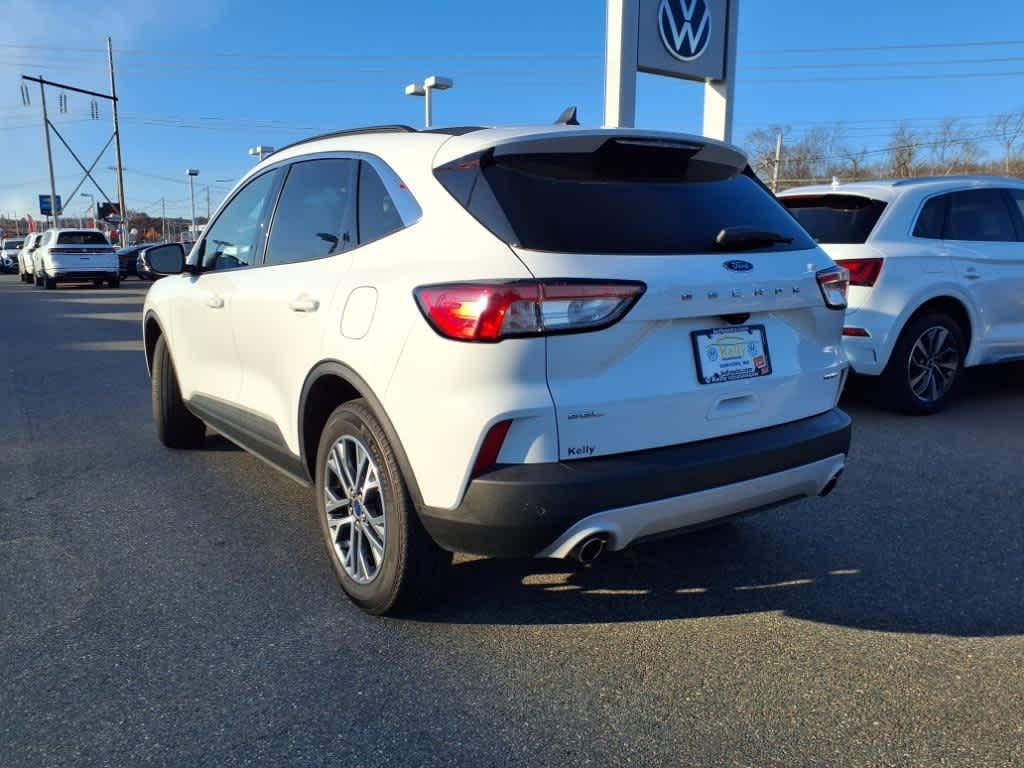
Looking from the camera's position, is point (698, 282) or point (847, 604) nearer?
point (698, 282)

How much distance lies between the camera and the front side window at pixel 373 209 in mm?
3000

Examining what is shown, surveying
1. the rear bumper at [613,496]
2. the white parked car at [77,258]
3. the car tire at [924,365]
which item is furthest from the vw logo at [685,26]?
the white parked car at [77,258]

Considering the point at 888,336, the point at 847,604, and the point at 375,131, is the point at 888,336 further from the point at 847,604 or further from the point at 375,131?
the point at 375,131

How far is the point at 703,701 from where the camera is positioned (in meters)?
2.54

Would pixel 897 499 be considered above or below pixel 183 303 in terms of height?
below

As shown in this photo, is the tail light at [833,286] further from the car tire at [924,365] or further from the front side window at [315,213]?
the car tire at [924,365]

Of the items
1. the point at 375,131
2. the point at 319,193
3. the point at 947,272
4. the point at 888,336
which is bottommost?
the point at 888,336

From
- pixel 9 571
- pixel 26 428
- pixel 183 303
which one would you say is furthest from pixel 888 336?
pixel 26 428

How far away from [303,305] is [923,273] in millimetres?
4626

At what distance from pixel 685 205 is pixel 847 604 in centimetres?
162

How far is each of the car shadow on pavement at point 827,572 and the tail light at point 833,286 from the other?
1.12 m

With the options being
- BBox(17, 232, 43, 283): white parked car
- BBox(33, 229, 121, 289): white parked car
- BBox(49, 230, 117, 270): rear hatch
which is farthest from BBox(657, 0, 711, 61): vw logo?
BBox(17, 232, 43, 283): white parked car

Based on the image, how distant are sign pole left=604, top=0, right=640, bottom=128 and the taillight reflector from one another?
29.0ft

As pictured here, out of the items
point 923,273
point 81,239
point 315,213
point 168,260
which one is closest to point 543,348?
point 315,213
